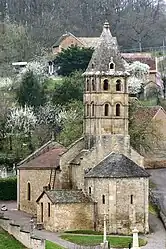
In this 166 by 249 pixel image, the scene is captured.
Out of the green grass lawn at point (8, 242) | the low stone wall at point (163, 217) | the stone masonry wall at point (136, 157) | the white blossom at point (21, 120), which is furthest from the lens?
the white blossom at point (21, 120)

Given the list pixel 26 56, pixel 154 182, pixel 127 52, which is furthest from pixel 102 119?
pixel 127 52

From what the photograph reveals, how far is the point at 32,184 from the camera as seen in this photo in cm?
6053

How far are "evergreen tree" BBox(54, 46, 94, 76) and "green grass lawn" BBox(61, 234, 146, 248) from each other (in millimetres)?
48668

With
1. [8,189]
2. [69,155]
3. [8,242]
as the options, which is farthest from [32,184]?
[8,242]

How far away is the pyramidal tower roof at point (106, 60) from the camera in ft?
180

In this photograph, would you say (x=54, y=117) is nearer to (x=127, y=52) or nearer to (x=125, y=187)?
(x=125, y=187)

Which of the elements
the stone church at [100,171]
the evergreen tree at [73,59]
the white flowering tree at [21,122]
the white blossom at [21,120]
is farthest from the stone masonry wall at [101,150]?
the evergreen tree at [73,59]

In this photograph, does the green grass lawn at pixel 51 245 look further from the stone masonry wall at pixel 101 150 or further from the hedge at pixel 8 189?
the hedge at pixel 8 189

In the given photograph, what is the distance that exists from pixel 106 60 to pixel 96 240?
11.8m

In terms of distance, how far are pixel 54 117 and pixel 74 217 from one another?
113ft

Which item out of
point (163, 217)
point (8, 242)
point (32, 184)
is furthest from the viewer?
point (32, 184)

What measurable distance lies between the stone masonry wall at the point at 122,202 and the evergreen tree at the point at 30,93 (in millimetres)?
35762

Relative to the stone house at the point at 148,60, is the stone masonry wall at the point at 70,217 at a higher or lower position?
lower

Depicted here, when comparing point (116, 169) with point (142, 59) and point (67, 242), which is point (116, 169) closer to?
point (67, 242)
